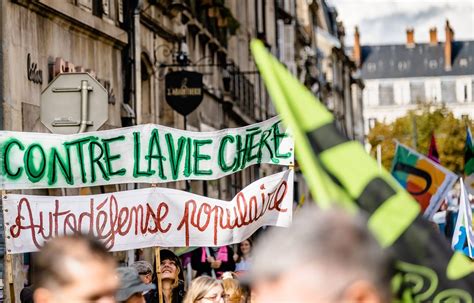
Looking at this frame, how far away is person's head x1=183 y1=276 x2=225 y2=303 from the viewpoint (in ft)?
31.0

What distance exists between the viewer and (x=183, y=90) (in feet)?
78.2

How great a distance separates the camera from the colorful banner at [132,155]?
10484mm

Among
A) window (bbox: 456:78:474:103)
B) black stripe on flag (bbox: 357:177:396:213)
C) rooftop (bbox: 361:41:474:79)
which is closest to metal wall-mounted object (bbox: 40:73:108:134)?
black stripe on flag (bbox: 357:177:396:213)

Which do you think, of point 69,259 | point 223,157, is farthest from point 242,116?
point 69,259

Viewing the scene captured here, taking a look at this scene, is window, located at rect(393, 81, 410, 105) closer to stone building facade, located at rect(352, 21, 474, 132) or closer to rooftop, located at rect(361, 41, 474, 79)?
stone building facade, located at rect(352, 21, 474, 132)

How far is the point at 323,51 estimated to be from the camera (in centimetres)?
8706

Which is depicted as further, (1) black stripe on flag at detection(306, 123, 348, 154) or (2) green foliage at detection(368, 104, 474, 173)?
(2) green foliage at detection(368, 104, 474, 173)

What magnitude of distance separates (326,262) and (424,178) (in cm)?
1899

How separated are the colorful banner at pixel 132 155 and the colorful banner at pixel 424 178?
27.6 feet

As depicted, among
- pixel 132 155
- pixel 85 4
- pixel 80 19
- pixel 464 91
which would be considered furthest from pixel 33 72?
pixel 464 91

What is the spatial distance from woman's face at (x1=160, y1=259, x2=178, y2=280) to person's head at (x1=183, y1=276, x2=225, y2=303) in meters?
1.53

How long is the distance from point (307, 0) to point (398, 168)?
53.4m

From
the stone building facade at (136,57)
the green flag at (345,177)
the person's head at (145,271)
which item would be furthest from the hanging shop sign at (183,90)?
the green flag at (345,177)

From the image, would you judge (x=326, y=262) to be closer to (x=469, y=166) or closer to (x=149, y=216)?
(x=149, y=216)
